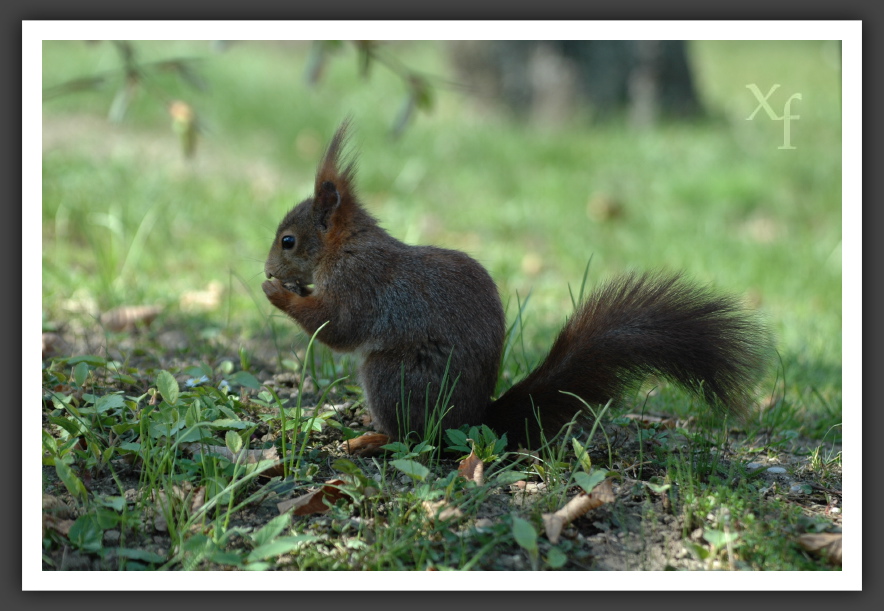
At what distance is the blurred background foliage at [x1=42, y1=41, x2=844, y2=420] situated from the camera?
13.7ft

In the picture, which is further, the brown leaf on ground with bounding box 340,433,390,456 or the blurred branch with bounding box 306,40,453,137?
the blurred branch with bounding box 306,40,453,137

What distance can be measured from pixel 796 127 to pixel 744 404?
19.5 ft

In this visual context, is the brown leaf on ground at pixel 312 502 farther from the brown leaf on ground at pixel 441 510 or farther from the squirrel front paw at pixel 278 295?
the squirrel front paw at pixel 278 295

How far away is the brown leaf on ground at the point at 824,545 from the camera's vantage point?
1979 mm

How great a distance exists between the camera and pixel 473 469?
2.23 meters

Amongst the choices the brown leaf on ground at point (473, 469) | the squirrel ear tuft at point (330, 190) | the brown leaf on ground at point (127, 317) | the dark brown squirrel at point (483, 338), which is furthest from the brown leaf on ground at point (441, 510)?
the brown leaf on ground at point (127, 317)

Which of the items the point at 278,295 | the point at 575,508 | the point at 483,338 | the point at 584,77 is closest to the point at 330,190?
the point at 278,295

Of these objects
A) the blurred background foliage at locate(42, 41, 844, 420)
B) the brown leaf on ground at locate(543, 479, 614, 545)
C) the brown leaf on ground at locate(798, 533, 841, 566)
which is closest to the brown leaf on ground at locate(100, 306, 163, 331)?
the blurred background foliage at locate(42, 41, 844, 420)

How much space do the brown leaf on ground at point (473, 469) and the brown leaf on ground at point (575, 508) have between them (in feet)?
0.70

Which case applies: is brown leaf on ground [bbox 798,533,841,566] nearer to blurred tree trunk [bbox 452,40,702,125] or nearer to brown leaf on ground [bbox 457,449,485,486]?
brown leaf on ground [bbox 457,449,485,486]

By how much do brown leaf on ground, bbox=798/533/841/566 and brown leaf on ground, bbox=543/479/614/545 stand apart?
0.43 metres

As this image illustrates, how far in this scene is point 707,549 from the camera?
199cm

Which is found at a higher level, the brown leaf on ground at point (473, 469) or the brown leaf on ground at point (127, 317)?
the brown leaf on ground at point (127, 317)

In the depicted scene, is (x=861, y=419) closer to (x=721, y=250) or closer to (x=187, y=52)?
(x=721, y=250)
